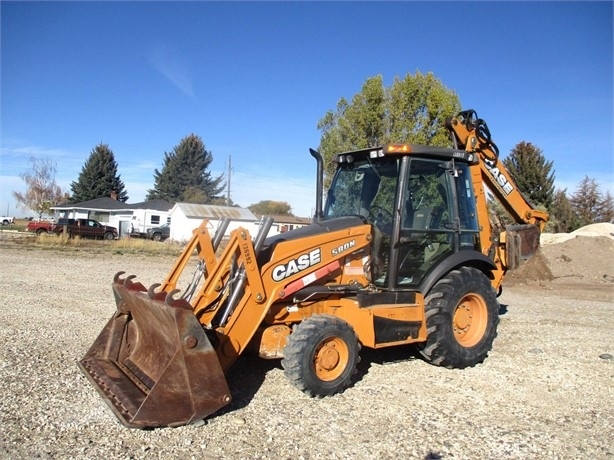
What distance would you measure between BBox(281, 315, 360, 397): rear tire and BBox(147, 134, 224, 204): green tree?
6657 centimetres

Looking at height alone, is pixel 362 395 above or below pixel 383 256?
below

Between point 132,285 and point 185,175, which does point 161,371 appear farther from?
point 185,175

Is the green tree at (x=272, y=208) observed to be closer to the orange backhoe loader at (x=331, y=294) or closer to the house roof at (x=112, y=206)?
the house roof at (x=112, y=206)

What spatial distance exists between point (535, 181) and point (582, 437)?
33362 mm

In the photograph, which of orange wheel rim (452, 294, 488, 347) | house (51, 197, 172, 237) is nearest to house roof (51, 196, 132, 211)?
house (51, 197, 172, 237)

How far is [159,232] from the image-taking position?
4197cm

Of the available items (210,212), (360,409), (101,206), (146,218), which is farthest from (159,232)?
(360,409)

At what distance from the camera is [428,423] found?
4445 mm

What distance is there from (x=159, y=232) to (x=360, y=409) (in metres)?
39.2

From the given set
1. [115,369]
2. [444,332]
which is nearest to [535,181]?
[444,332]

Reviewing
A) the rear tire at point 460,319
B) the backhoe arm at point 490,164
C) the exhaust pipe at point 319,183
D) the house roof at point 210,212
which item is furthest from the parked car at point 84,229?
the rear tire at point 460,319

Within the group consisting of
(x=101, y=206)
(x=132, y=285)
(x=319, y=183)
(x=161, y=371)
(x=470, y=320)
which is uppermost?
(x=101, y=206)

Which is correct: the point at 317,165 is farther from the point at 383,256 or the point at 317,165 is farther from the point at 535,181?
the point at 535,181

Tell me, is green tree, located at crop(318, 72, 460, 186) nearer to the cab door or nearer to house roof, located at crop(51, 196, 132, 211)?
the cab door
